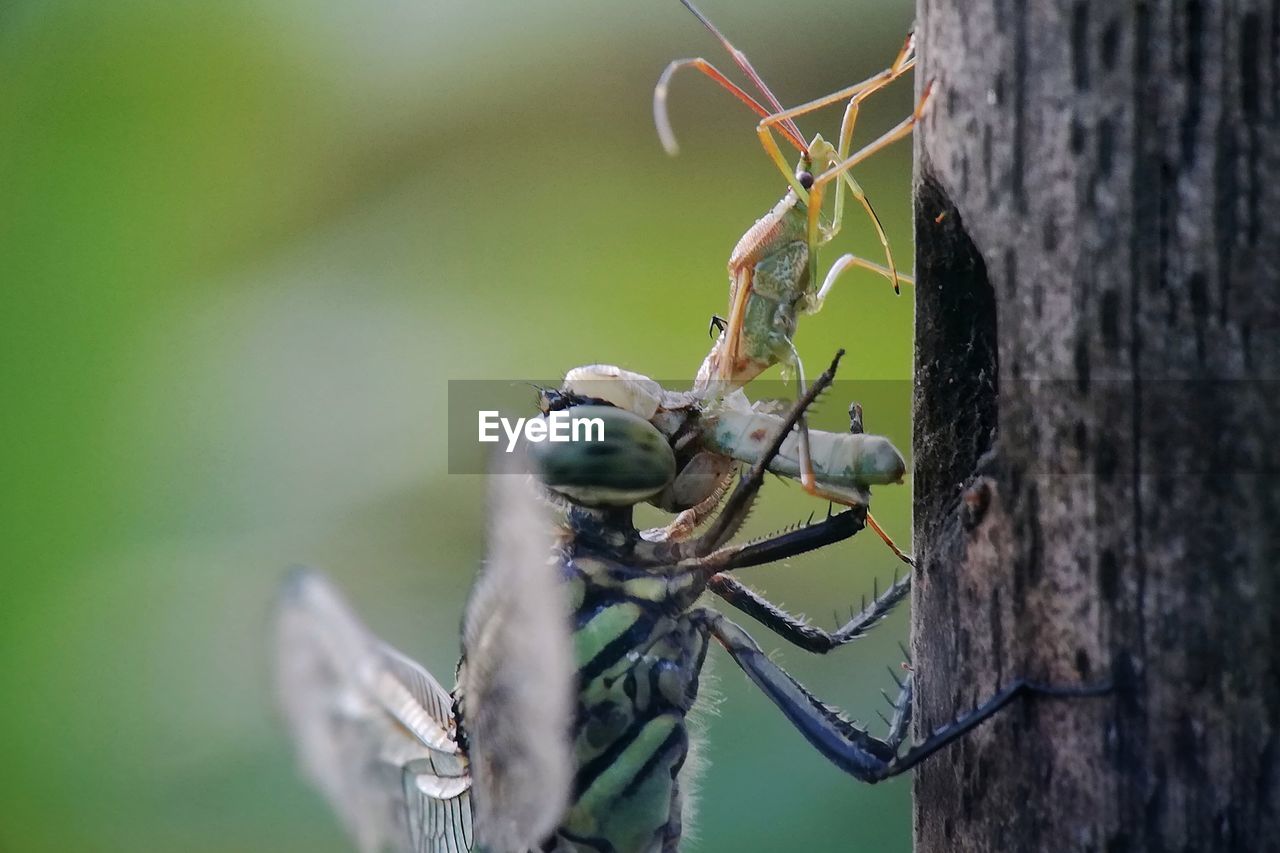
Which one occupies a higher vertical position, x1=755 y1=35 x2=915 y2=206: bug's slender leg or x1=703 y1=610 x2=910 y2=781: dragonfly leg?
x1=755 y1=35 x2=915 y2=206: bug's slender leg

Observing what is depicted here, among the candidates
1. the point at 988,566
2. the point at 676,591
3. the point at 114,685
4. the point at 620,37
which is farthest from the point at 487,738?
the point at 620,37

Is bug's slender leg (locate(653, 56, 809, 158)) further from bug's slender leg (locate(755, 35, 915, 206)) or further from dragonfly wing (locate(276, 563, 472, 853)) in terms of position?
dragonfly wing (locate(276, 563, 472, 853))

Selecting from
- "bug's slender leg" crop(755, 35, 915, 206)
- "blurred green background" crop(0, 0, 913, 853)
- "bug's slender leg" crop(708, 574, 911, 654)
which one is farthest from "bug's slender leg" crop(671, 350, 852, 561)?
"blurred green background" crop(0, 0, 913, 853)

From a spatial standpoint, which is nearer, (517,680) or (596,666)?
(517,680)

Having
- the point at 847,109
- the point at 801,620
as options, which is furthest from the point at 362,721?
the point at 847,109

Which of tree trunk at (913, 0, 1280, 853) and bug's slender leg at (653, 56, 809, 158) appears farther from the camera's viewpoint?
bug's slender leg at (653, 56, 809, 158)

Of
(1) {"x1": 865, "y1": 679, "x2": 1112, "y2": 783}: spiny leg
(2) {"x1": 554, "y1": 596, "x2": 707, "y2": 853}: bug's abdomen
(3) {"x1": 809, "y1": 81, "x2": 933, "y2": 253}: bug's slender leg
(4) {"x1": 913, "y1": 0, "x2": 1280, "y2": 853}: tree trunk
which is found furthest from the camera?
(2) {"x1": 554, "y1": 596, "x2": 707, "y2": 853}: bug's abdomen

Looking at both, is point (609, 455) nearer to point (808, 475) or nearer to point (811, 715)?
point (808, 475)
